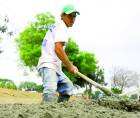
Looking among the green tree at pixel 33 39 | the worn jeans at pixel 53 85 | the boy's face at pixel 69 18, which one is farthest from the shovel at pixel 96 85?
the green tree at pixel 33 39

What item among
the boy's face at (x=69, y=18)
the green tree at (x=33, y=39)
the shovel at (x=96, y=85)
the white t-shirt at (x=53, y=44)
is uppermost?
the green tree at (x=33, y=39)

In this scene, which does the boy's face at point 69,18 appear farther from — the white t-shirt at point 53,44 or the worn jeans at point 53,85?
the worn jeans at point 53,85

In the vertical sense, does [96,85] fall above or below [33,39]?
below

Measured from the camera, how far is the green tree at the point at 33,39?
57594 millimetres

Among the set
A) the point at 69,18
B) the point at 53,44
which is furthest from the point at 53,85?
the point at 69,18

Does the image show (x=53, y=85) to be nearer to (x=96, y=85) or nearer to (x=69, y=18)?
(x=96, y=85)

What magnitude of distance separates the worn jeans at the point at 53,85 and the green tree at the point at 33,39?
48.2 meters

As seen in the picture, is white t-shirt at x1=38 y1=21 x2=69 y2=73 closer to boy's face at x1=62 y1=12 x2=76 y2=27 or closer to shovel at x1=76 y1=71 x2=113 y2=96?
boy's face at x1=62 y1=12 x2=76 y2=27

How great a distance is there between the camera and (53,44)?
8141 mm

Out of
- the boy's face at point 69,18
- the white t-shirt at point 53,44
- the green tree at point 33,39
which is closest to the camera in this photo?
the white t-shirt at point 53,44

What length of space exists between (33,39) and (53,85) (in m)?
51.4

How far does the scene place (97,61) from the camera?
65.4 meters

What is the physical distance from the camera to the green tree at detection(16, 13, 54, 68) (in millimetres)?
57594

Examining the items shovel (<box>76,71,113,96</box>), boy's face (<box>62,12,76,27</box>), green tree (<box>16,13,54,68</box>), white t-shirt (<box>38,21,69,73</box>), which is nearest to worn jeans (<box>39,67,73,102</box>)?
white t-shirt (<box>38,21,69,73</box>)
